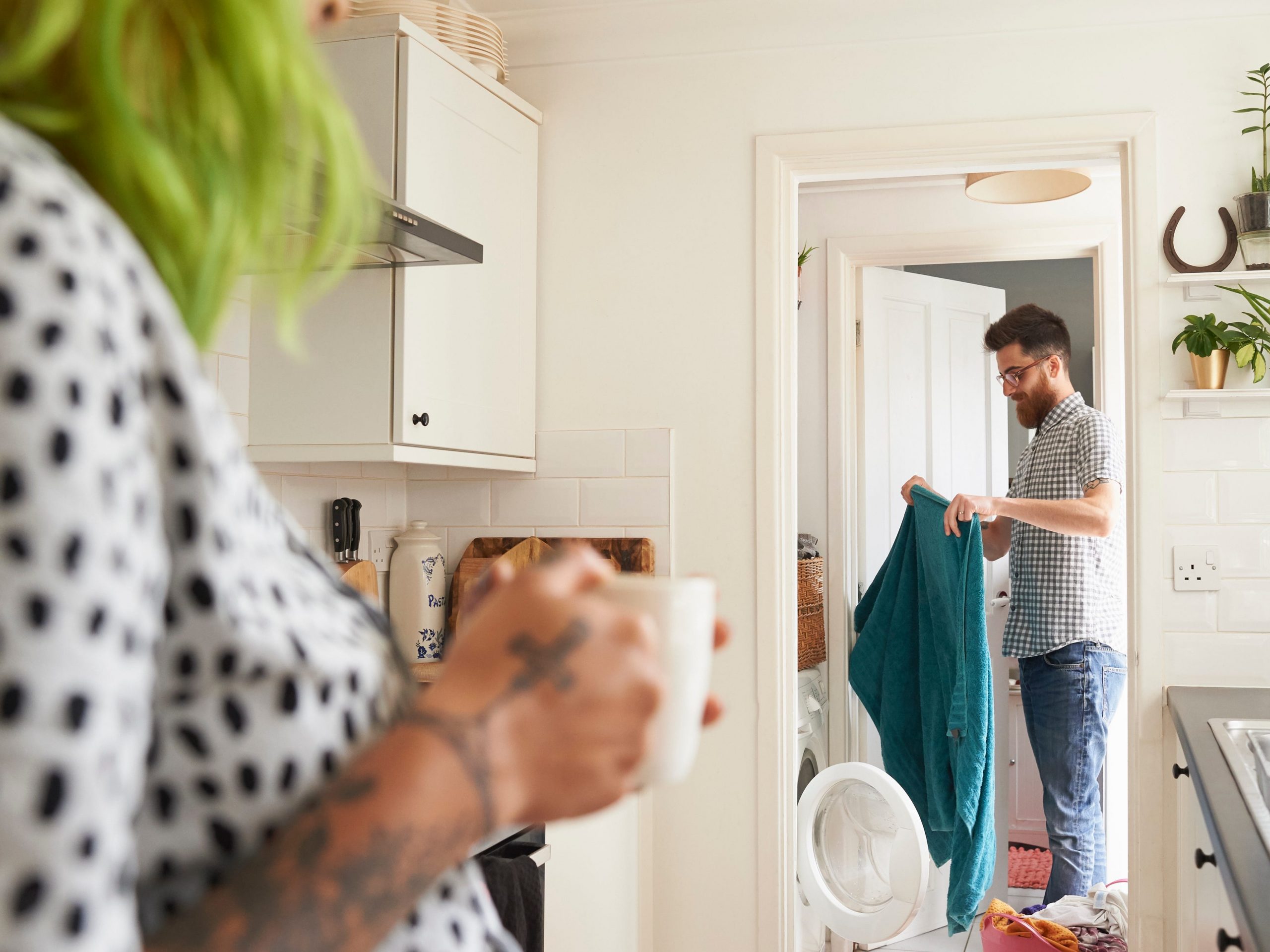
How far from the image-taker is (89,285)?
34 cm

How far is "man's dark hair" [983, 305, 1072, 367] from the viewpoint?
11.0ft

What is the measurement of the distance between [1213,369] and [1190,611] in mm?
519

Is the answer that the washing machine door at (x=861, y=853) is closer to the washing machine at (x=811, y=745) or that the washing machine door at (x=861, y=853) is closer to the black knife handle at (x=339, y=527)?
the washing machine at (x=811, y=745)

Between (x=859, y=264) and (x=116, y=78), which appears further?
(x=859, y=264)

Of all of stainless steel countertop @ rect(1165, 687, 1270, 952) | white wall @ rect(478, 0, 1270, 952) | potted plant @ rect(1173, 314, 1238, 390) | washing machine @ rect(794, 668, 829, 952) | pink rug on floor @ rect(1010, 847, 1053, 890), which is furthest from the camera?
pink rug on floor @ rect(1010, 847, 1053, 890)

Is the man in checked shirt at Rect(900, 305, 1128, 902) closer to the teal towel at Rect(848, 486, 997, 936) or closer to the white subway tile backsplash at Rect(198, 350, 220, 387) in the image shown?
the teal towel at Rect(848, 486, 997, 936)

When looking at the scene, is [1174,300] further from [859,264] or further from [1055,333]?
[859,264]

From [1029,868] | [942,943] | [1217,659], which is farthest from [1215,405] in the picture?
[1029,868]

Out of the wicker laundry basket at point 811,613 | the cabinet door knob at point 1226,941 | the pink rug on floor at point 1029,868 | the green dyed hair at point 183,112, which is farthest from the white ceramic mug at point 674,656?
the pink rug on floor at point 1029,868

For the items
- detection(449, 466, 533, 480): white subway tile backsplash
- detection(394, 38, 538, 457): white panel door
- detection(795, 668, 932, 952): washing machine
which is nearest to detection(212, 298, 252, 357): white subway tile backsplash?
detection(394, 38, 538, 457): white panel door

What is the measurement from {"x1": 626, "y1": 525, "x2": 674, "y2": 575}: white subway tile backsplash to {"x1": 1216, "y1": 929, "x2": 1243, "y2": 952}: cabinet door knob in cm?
132

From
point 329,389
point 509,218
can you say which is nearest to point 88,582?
point 329,389

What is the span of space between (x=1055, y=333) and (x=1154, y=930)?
1.83 metres

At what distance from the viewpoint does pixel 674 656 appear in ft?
1.57
